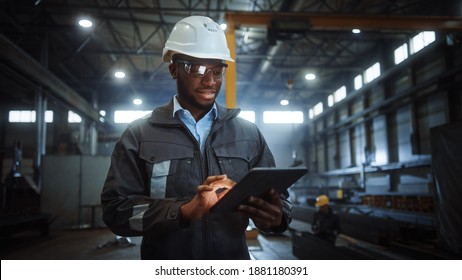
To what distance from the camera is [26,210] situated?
657cm

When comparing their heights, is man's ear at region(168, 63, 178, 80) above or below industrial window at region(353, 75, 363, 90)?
below

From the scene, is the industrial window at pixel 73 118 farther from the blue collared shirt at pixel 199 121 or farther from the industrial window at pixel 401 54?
the blue collared shirt at pixel 199 121

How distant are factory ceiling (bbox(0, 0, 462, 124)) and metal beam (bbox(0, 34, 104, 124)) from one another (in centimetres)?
2

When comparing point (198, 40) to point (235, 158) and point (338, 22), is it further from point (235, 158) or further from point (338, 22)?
point (338, 22)

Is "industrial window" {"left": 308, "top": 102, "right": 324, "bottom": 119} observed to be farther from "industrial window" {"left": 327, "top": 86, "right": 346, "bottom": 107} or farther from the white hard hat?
the white hard hat

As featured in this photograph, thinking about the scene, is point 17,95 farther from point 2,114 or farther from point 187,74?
point 187,74

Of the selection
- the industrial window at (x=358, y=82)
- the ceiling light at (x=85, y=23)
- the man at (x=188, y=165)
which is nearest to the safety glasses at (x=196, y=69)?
the man at (x=188, y=165)

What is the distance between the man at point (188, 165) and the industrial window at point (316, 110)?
611 inches

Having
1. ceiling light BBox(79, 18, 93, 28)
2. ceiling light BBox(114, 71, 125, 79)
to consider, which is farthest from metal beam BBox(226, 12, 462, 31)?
ceiling light BBox(114, 71, 125, 79)

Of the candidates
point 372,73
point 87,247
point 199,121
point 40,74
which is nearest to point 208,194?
point 199,121

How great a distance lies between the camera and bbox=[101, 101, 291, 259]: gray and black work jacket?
113 cm

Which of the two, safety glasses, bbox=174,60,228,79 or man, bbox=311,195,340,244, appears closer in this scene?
safety glasses, bbox=174,60,228,79

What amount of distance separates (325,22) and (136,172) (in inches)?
215

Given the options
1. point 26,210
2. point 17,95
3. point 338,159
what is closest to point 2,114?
point 17,95
